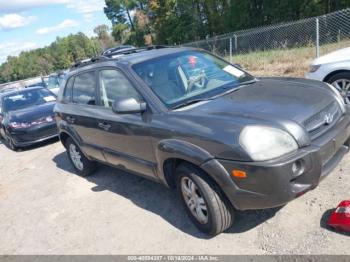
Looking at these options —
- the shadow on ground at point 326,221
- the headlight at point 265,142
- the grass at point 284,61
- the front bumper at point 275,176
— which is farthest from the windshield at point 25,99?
the shadow on ground at point 326,221

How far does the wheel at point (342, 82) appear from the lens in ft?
19.5

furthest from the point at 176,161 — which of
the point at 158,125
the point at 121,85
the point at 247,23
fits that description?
the point at 247,23

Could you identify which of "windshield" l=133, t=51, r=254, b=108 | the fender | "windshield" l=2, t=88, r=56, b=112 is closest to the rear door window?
"windshield" l=133, t=51, r=254, b=108

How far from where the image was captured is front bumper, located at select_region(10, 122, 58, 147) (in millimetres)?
9367

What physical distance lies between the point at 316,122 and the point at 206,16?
41.4 m

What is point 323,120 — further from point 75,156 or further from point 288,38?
point 288,38

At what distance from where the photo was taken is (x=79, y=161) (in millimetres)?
6191

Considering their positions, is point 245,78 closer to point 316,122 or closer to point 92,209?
point 316,122

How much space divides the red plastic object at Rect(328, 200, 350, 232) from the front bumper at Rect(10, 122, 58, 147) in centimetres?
770

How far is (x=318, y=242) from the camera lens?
127 inches

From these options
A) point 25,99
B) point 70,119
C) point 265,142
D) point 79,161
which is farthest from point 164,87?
point 25,99

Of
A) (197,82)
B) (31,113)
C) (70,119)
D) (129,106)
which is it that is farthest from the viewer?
(31,113)

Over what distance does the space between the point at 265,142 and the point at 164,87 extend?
4.66 feet

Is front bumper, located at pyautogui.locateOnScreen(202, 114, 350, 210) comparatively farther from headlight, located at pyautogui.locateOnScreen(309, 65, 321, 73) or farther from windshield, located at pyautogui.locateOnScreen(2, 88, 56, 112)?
windshield, located at pyautogui.locateOnScreen(2, 88, 56, 112)
